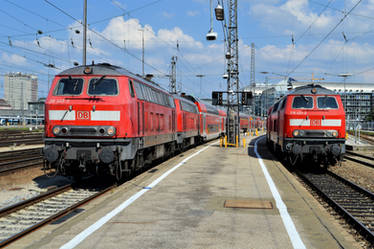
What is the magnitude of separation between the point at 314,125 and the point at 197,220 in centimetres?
990

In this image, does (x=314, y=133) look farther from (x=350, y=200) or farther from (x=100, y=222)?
(x=100, y=222)

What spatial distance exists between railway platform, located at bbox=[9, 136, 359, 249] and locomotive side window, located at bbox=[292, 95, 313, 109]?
5.30 metres

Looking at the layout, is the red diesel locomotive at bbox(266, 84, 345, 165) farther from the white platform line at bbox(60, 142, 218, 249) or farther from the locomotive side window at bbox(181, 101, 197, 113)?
the locomotive side window at bbox(181, 101, 197, 113)

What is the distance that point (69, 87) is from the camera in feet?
37.1

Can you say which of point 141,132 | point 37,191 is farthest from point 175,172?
point 37,191

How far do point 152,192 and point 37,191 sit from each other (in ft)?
12.5

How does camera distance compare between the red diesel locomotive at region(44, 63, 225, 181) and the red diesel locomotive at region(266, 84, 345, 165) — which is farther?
the red diesel locomotive at region(266, 84, 345, 165)

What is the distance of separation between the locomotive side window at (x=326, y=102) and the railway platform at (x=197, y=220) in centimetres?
554

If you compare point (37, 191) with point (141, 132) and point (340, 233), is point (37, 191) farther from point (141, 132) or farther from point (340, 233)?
point (340, 233)

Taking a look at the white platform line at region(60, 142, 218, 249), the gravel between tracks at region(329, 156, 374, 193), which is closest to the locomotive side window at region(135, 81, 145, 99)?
the white platform line at region(60, 142, 218, 249)

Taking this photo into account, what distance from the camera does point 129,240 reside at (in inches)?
242

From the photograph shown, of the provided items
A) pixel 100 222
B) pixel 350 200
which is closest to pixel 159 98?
pixel 350 200

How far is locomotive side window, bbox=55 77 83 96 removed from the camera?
1122 centimetres

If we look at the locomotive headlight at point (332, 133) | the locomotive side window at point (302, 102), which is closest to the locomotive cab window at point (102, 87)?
the locomotive side window at point (302, 102)
